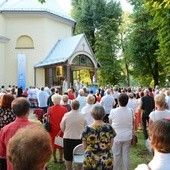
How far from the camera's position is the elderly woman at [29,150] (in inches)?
89.7

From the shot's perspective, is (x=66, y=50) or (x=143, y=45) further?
(x=143, y=45)

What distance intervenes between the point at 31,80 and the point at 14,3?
7.96 m

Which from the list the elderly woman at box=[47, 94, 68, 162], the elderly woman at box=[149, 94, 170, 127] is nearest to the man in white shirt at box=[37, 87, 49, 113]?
the elderly woman at box=[47, 94, 68, 162]

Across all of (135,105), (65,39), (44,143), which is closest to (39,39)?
(65,39)

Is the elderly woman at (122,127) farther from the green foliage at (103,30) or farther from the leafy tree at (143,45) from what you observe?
the green foliage at (103,30)

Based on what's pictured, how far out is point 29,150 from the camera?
2.28m

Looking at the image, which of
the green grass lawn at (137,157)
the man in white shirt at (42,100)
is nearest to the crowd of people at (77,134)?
the green grass lawn at (137,157)

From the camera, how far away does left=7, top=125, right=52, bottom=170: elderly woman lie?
2279 mm

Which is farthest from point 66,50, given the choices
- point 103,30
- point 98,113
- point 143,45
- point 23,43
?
point 98,113

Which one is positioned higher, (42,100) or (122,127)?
(42,100)

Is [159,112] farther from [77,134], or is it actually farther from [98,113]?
[98,113]

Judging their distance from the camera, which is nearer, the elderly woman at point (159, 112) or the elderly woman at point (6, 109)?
the elderly woman at point (6, 109)

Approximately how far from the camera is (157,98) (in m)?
7.15

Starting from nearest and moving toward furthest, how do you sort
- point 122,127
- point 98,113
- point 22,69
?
1. point 98,113
2. point 122,127
3. point 22,69
